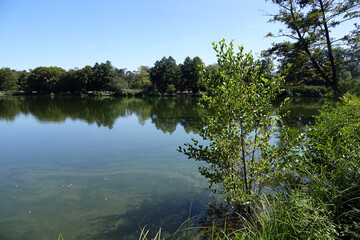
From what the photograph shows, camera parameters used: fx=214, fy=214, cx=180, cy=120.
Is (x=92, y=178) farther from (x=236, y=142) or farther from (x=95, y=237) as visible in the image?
(x=236, y=142)

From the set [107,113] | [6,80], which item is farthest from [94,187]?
[6,80]

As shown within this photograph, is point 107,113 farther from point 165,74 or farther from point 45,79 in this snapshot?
point 45,79

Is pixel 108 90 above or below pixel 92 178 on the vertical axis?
above

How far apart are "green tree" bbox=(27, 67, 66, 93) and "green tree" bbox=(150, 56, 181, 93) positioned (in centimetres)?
3175

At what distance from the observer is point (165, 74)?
61.6 meters

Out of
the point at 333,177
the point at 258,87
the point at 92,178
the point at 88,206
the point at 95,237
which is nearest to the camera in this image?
the point at 333,177

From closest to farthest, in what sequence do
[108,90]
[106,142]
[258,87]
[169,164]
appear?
[258,87], [169,164], [106,142], [108,90]

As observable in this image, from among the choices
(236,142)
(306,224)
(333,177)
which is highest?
(236,142)

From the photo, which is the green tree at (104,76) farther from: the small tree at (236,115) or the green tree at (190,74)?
the small tree at (236,115)

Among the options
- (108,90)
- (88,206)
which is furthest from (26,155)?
(108,90)

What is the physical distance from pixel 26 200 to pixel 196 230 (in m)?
5.02

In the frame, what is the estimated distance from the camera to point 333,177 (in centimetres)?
340

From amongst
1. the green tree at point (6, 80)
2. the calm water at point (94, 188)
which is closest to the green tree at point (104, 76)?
the green tree at point (6, 80)

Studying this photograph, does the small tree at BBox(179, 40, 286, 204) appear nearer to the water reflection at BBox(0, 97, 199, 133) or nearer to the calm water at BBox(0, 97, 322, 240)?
the calm water at BBox(0, 97, 322, 240)
